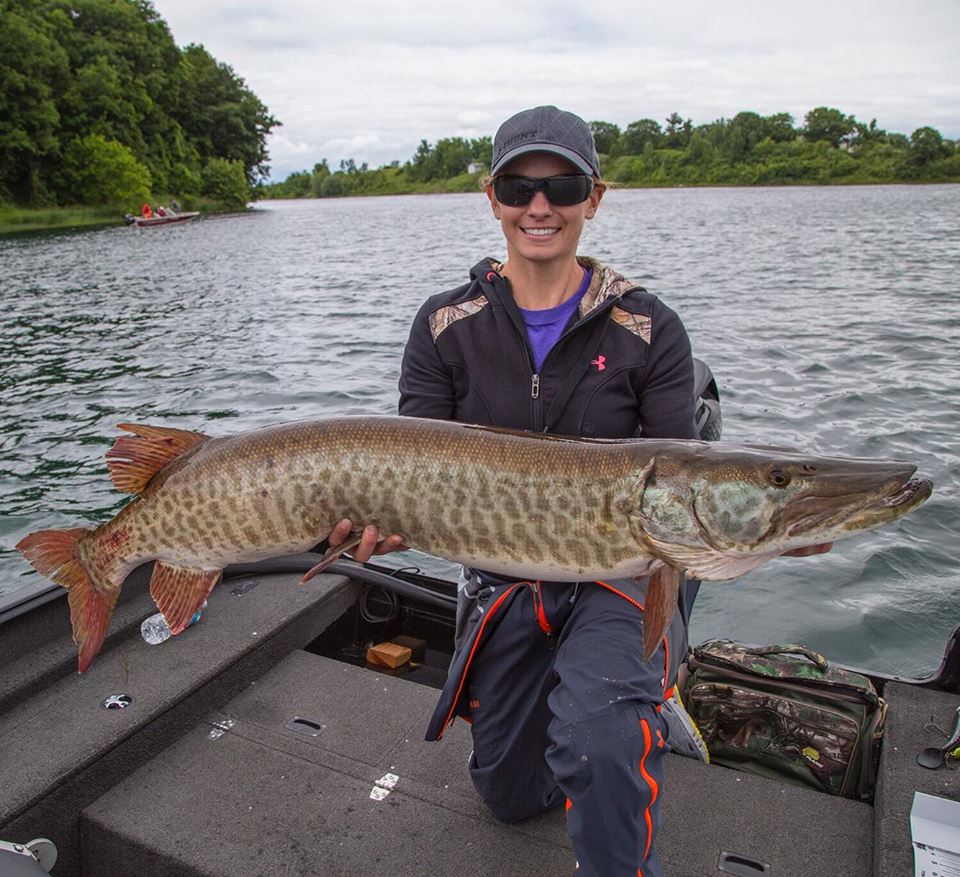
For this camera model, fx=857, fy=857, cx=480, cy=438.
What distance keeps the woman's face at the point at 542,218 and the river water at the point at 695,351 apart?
2242mm

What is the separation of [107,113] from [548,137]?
62033 millimetres

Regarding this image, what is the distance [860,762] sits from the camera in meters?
2.80

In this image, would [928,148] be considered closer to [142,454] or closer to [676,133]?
[676,133]

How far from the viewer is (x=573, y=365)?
2.63 metres

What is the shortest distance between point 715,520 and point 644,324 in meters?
0.72

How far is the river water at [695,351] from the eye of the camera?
5629 millimetres

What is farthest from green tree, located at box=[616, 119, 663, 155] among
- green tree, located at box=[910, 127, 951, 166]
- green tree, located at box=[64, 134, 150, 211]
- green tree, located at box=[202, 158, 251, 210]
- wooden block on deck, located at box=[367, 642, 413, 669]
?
wooden block on deck, located at box=[367, 642, 413, 669]

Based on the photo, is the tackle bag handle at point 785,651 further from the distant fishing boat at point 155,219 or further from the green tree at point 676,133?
the green tree at point 676,133

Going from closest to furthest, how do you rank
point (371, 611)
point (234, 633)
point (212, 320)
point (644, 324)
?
point (644, 324) < point (234, 633) < point (371, 611) < point (212, 320)

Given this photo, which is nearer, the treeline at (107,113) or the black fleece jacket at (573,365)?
the black fleece jacket at (573,365)

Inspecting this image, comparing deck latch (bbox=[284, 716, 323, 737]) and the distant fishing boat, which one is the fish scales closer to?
deck latch (bbox=[284, 716, 323, 737])

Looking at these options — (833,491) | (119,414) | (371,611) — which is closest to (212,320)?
(119,414)

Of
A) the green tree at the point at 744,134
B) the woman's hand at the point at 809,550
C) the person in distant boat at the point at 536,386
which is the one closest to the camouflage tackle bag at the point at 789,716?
the person in distant boat at the point at 536,386

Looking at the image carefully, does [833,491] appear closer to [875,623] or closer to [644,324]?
[644,324]
